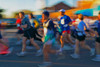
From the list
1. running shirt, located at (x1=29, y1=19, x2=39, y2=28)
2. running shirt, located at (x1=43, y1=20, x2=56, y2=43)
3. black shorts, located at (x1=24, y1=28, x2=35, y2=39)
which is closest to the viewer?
running shirt, located at (x1=43, y1=20, x2=56, y2=43)

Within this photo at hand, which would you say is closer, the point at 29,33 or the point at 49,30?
the point at 49,30

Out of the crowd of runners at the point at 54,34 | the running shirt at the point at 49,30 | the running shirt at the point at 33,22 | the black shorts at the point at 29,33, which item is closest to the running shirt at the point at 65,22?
the crowd of runners at the point at 54,34

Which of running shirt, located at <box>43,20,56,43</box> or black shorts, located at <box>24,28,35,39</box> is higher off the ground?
running shirt, located at <box>43,20,56,43</box>

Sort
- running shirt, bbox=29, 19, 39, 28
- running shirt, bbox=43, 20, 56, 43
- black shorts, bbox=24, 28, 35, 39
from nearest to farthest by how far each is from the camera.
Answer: running shirt, bbox=43, 20, 56, 43, black shorts, bbox=24, 28, 35, 39, running shirt, bbox=29, 19, 39, 28

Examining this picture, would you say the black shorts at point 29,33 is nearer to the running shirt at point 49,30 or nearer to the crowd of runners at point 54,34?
the crowd of runners at point 54,34

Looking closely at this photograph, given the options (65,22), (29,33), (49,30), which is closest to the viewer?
(49,30)

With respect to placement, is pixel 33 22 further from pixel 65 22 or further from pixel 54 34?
pixel 54 34

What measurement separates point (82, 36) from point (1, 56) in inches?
123

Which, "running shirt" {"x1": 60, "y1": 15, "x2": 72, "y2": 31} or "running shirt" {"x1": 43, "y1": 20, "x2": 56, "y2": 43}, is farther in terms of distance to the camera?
"running shirt" {"x1": 60, "y1": 15, "x2": 72, "y2": 31}

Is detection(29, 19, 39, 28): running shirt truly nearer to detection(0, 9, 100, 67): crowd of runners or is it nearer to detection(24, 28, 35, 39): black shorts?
detection(0, 9, 100, 67): crowd of runners

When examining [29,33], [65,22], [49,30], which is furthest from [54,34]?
[65,22]

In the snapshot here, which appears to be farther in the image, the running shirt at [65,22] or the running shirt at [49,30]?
the running shirt at [65,22]

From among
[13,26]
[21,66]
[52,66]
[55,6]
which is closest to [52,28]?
[52,66]

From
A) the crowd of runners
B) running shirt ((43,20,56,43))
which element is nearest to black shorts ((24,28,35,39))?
the crowd of runners
